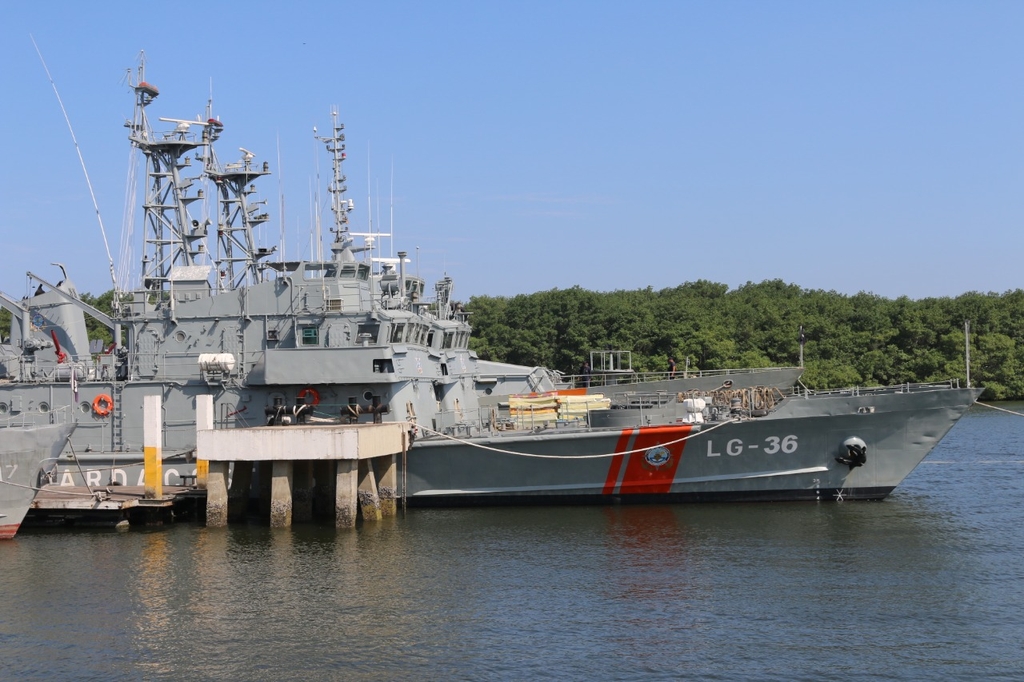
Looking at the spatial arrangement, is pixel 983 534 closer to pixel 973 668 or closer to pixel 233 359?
pixel 973 668

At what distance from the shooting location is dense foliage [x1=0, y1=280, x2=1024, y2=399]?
202ft

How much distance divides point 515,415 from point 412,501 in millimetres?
3188

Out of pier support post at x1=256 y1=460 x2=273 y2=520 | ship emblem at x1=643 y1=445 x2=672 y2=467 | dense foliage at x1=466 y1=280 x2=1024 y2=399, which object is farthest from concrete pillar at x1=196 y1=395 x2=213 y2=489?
dense foliage at x1=466 y1=280 x2=1024 y2=399

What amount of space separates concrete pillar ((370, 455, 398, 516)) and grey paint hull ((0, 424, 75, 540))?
23.6 feet

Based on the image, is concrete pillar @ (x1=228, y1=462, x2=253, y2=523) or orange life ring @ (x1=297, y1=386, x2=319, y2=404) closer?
concrete pillar @ (x1=228, y1=462, x2=253, y2=523)

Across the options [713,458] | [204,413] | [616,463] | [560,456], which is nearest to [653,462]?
[616,463]

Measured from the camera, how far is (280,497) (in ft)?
77.9

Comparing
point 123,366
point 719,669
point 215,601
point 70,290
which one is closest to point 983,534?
point 719,669

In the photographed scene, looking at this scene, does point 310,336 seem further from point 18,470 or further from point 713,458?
point 713,458

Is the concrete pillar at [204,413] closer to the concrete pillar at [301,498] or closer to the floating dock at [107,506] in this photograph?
the floating dock at [107,506]

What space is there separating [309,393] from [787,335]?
42610 millimetres

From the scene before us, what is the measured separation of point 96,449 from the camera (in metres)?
27.1

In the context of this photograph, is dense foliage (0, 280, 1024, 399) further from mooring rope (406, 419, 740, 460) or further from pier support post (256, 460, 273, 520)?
pier support post (256, 460, 273, 520)

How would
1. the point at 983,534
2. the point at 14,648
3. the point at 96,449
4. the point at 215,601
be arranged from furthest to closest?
the point at 96,449 < the point at 983,534 < the point at 215,601 < the point at 14,648
